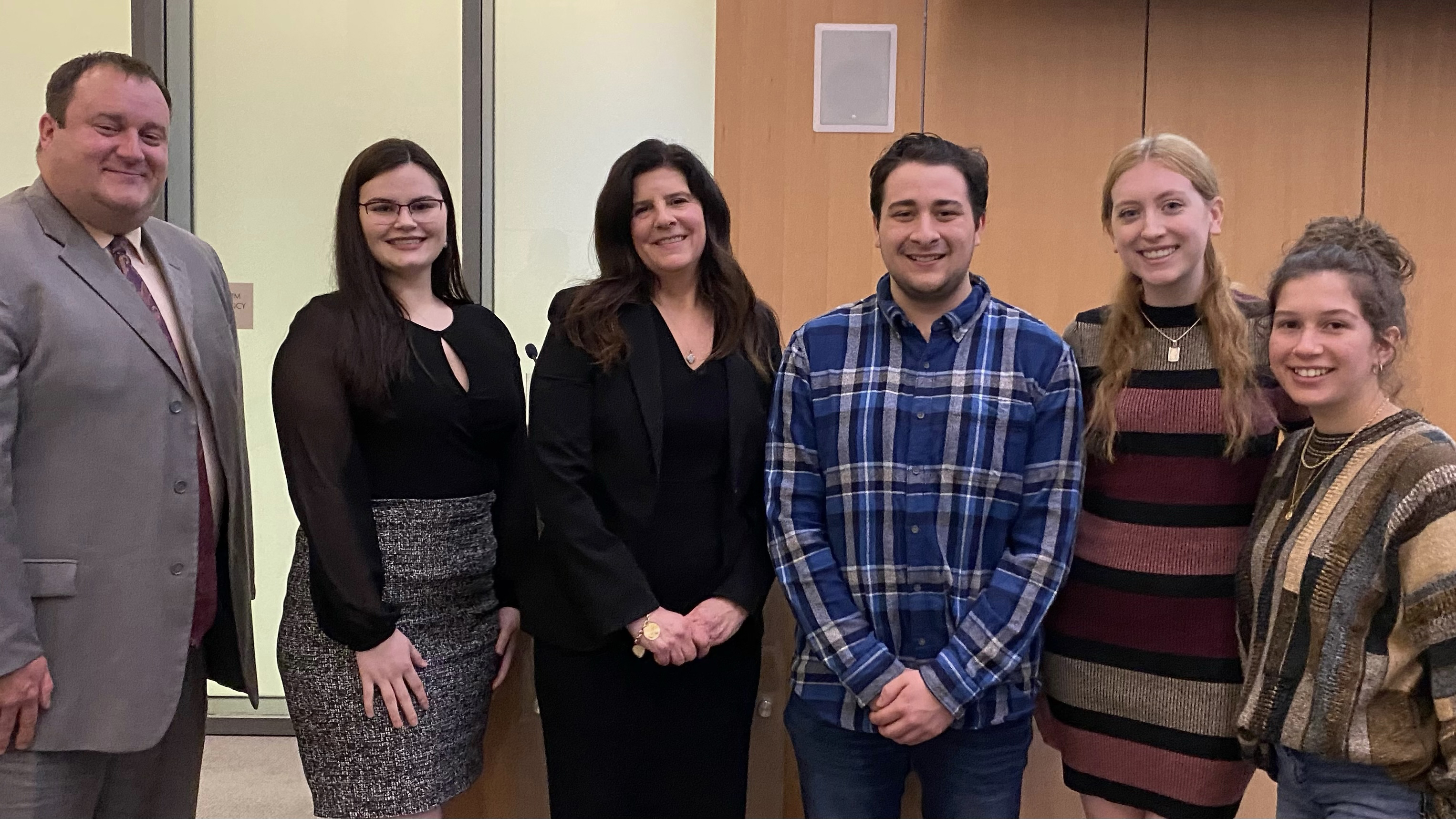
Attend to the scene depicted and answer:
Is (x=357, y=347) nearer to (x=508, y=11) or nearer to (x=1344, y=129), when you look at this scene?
(x=508, y=11)

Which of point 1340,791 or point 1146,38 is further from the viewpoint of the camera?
point 1146,38

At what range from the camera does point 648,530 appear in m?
1.81

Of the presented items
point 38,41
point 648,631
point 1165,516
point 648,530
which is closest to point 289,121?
point 38,41

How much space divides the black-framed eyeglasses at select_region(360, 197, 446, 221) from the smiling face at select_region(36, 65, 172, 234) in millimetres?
389

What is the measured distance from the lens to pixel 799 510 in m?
1.77

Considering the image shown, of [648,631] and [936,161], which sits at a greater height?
[936,161]

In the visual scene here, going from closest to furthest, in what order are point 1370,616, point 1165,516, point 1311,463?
point 1370,616 < point 1311,463 < point 1165,516

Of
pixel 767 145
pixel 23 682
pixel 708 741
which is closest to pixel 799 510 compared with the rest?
pixel 708 741

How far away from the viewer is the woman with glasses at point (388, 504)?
5.84 ft

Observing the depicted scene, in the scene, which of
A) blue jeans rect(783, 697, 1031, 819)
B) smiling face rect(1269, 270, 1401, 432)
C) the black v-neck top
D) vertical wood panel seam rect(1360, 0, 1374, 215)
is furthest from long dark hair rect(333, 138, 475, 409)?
vertical wood panel seam rect(1360, 0, 1374, 215)

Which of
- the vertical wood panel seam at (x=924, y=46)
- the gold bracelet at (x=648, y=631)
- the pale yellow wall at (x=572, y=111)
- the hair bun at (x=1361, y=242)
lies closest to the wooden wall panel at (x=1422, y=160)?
the vertical wood panel seam at (x=924, y=46)

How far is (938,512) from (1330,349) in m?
0.66

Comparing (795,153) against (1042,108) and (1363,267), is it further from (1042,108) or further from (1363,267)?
(1363,267)

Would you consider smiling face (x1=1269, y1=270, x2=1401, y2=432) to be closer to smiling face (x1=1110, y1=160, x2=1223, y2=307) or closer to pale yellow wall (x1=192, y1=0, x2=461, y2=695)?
smiling face (x1=1110, y1=160, x2=1223, y2=307)
